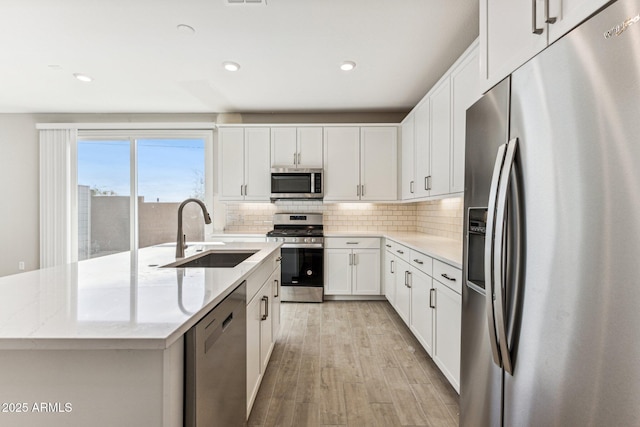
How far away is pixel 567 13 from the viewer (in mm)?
855

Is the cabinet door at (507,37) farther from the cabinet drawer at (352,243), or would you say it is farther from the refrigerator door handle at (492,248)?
the cabinet drawer at (352,243)

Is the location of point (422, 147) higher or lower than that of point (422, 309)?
higher

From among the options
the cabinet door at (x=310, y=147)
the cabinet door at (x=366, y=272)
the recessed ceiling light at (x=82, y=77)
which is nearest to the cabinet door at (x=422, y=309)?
the cabinet door at (x=366, y=272)

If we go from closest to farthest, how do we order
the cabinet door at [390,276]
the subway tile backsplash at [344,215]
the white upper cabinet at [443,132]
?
the white upper cabinet at [443,132], the cabinet door at [390,276], the subway tile backsplash at [344,215]

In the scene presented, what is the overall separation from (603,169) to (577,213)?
0.41 feet

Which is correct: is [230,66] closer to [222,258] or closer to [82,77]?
[82,77]

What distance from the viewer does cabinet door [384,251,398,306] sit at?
331 centimetres

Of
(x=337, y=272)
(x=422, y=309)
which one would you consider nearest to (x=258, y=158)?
(x=337, y=272)

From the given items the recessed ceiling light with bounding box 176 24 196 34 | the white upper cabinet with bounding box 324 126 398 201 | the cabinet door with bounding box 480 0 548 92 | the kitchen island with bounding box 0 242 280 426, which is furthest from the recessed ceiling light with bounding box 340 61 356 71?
the kitchen island with bounding box 0 242 280 426

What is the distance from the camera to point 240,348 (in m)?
1.32

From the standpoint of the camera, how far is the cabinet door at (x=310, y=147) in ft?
13.1

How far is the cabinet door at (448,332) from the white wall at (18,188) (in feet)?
18.4

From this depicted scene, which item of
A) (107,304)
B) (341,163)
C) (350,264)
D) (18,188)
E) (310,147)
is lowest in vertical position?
(350,264)

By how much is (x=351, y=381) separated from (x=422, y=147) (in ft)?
7.34
